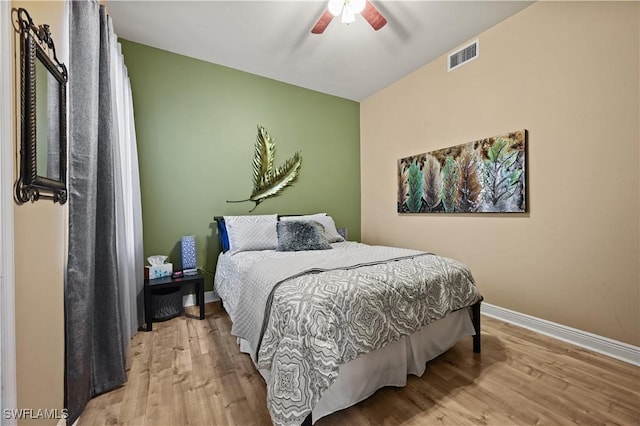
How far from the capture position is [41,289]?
1077mm

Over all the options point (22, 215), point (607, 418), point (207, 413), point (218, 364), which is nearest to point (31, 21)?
point (22, 215)

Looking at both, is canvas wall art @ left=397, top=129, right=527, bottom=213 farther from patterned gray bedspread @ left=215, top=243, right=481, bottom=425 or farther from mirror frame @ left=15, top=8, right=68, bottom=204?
mirror frame @ left=15, top=8, right=68, bottom=204

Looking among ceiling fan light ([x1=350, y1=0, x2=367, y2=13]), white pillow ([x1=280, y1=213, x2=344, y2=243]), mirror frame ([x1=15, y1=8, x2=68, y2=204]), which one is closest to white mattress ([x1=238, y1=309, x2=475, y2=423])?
mirror frame ([x1=15, y1=8, x2=68, y2=204])

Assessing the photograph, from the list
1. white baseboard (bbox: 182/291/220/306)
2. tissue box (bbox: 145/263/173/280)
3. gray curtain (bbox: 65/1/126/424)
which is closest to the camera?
gray curtain (bbox: 65/1/126/424)

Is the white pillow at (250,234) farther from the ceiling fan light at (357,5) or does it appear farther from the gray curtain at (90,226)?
the ceiling fan light at (357,5)

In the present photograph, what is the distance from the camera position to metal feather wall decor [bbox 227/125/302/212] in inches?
137

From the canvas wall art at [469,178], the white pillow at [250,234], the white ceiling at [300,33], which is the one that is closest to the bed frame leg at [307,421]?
the white pillow at [250,234]

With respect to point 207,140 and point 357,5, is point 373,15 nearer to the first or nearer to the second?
point 357,5

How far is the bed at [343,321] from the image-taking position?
4.04 feet

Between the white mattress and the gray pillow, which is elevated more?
the gray pillow

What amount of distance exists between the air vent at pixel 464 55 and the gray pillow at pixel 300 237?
236cm

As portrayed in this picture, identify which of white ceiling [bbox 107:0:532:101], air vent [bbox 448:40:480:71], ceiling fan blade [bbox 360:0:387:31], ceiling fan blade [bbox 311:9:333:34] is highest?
white ceiling [bbox 107:0:532:101]

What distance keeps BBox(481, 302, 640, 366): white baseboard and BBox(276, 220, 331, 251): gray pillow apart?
72.6 inches

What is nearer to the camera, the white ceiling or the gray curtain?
the gray curtain
